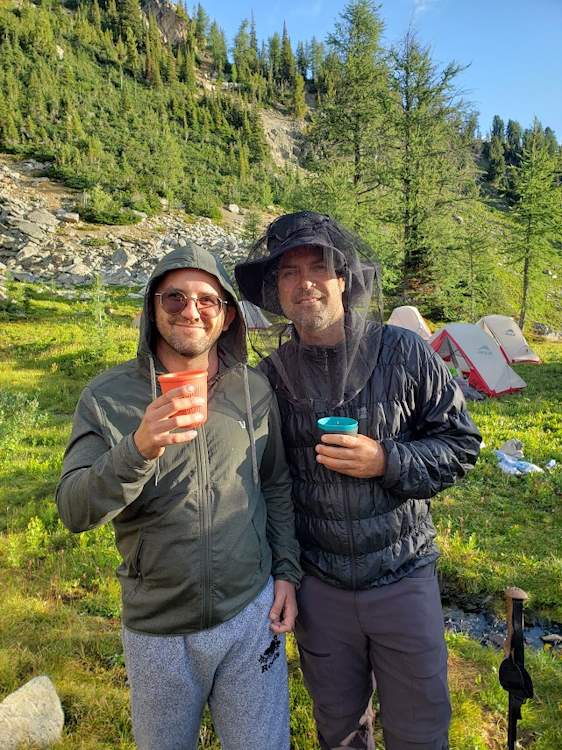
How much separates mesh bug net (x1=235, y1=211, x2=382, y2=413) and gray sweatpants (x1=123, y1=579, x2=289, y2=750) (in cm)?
100

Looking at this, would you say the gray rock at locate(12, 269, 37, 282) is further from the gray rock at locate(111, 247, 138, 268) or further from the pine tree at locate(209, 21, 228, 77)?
the pine tree at locate(209, 21, 228, 77)

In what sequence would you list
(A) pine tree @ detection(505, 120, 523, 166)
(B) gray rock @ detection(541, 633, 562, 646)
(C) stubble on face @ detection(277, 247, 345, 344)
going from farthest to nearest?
(A) pine tree @ detection(505, 120, 523, 166), (B) gray rock @ detection(541, 633, 562, 646), (C) stubble on face @ detection(277, 247, 345, 344)

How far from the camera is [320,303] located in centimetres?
224

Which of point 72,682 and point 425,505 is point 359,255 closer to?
point 425,505

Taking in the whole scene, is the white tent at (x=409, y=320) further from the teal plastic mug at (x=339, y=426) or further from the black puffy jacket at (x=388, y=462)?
the teal plastic mug at (x=339, y=426)

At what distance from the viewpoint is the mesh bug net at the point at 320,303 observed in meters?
2.24

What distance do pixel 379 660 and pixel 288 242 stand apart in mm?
2014

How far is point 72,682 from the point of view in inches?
126

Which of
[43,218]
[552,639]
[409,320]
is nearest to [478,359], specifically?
[409,320]

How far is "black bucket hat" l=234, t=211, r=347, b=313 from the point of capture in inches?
86.6

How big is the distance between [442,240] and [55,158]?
44.7 meters

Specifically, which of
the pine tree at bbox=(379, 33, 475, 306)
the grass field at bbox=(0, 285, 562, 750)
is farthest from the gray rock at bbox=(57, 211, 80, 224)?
the grass field at bbox=(0, 285, 562, 750)

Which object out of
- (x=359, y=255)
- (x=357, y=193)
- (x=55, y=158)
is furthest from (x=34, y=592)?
(x=55, y=158)

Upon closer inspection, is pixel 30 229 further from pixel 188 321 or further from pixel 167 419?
pixel 167 419
